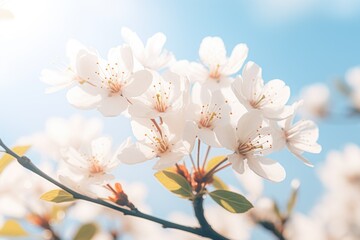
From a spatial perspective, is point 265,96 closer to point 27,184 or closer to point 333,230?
point 27,184

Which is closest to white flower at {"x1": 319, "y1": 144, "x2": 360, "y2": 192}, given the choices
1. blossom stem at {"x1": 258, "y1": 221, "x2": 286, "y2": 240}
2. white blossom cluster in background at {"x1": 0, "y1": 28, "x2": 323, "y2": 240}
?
blossom stem at {"x1": 258, "y1": 221, "x2": 286, "y2": 240}

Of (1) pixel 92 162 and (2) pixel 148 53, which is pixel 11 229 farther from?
(2) pixel 148 53

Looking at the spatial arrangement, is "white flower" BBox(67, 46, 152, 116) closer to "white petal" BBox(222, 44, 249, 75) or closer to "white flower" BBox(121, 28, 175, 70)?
"white flower" BBox(121, 28, 175, 70)

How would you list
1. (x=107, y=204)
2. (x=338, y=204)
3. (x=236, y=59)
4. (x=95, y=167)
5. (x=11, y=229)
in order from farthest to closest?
(x=338, y=204) → (x=11, y=229) → (x=236, y=59) → (x=95, y=167) → (x=107, y=204)

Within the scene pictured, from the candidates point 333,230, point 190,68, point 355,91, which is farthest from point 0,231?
point 355,91

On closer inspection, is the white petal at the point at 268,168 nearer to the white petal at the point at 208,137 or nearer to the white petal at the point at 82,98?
the white petal at the point at 208,137

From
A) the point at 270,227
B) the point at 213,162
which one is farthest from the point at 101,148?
the point at 270,227
